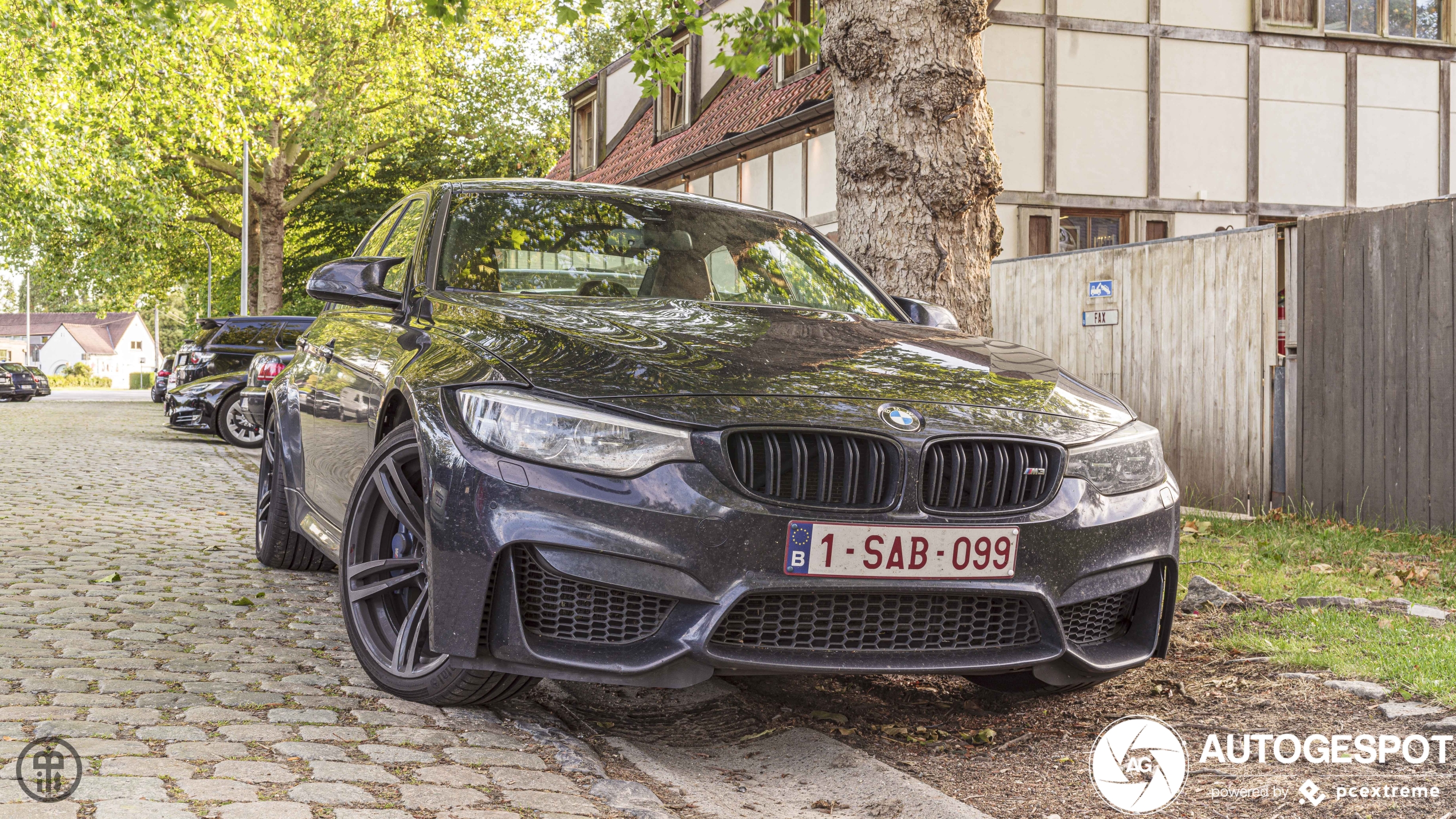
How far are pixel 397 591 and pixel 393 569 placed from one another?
0.11 metres

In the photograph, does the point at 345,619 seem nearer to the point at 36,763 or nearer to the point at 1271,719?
the point at 36,763

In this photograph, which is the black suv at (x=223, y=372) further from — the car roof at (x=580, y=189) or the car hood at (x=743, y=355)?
the car hood at (x=743, y=355)

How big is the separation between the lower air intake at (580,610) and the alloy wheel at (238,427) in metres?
15.0

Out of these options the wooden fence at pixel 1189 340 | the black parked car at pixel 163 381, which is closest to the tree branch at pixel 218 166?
the black parked car at pixel 163 381

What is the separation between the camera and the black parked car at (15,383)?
42.1 metres

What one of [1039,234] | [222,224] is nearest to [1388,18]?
[1039,234]

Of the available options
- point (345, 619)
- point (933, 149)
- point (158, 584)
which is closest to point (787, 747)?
point (345, 619)

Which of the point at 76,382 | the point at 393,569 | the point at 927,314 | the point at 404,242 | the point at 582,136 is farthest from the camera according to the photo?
the point at 76,382

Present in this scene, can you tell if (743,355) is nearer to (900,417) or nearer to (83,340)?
(900,417)

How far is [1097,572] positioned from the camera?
3352 millimetres

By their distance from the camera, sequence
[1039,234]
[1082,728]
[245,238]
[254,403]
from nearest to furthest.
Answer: [1082,728] → [254,403] → [1039,234] → [245,238]

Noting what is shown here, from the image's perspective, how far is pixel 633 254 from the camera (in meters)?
4.61

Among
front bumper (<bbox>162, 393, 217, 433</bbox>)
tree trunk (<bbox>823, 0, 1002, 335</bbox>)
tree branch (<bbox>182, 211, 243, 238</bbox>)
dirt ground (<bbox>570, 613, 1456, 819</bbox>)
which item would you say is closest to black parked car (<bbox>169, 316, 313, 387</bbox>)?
front bumper (<bbox>162, 393, 217, 433</bbox>)

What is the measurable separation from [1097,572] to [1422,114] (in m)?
16.5
